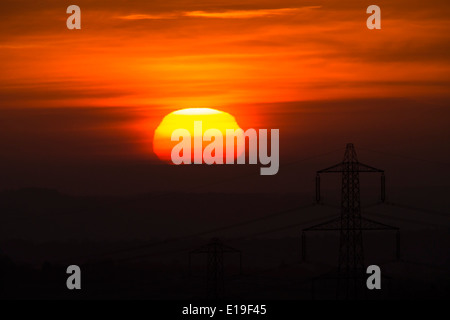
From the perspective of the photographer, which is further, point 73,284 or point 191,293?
point 73,284
